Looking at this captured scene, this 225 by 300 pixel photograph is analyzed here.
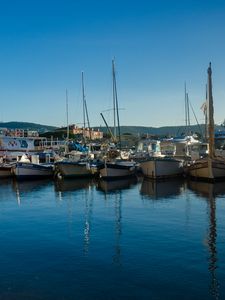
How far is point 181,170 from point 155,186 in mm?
8614

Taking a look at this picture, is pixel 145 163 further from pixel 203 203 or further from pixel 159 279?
pixel 159 279

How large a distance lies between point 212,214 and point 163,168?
74.3ft

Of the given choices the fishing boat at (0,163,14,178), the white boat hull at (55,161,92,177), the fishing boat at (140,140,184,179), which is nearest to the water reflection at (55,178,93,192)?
the white boat hull at (55,161,92,177)

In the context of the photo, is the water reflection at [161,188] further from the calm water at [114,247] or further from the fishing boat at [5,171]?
the fishing boat at [5,171]

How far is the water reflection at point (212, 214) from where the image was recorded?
14.4 meters

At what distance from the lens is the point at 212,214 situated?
26.7 meters

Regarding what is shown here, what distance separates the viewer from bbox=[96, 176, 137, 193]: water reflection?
42.5 metres

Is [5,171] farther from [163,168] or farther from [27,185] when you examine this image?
[163,168]

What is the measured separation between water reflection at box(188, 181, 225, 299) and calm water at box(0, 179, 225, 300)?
0.14ft

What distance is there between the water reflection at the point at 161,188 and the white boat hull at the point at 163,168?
3.96 feet

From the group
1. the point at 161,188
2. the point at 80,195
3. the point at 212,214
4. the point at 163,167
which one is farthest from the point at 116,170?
the point at 212,214

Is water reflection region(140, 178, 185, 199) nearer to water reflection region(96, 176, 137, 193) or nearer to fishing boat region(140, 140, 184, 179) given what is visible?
fishing boat region(140, 140, 184, 179)

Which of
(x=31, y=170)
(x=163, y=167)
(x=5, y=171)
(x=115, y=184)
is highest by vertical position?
(x=163, y=167)

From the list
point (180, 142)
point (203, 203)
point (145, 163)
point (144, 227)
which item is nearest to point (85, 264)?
point (144, 227)
